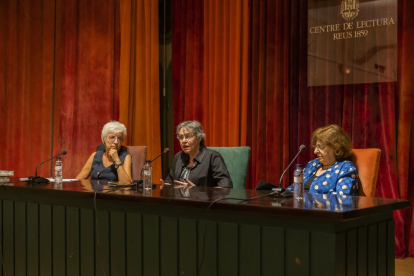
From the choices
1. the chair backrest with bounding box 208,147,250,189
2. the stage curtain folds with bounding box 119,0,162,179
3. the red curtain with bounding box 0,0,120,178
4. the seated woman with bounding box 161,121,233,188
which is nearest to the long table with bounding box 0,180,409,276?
the seated woman with bounding box 161,121,233,188

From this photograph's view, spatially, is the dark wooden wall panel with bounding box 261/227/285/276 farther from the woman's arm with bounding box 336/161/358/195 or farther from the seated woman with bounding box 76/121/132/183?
the seated woman with bounding box 76/121/132/183

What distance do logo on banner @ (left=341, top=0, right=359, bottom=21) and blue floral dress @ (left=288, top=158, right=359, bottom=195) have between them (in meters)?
1.50

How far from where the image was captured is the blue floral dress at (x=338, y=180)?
2895mm

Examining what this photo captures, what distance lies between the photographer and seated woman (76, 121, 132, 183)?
4023mm

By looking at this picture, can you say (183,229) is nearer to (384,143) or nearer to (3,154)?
(384,143)

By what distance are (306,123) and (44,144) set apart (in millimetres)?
3090

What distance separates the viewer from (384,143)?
3916 mm

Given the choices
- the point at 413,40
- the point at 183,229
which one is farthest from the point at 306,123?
the point at 183,229

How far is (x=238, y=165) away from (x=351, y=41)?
1.38 m

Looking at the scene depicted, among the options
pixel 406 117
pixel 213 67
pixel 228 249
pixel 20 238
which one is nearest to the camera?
pixel 228 249

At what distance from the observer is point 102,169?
4.07 meters

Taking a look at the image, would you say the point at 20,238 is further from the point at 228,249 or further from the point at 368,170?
the point at 368,170

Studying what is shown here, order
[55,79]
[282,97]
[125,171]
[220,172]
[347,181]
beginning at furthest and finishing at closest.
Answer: [55,79], [282,97], [125,171], [220,172], [347,181]

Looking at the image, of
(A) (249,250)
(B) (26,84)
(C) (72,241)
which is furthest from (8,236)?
(B) (26,84)
